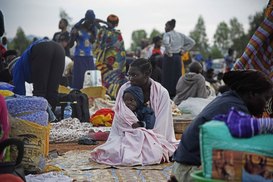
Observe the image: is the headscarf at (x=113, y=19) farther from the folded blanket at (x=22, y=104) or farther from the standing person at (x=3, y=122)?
the standing person at (x=3, y=122)

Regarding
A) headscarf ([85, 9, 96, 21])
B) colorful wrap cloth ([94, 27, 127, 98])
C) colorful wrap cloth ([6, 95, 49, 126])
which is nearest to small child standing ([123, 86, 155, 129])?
colorful wrap cloth ([6, 95, 49, 126])

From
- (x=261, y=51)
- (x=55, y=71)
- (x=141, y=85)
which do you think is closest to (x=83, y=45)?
(x=55, y=71)

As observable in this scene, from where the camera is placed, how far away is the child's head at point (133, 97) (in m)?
5.96

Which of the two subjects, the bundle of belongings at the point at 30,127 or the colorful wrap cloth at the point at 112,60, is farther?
the colorful wrap cloth at the point at 112,60

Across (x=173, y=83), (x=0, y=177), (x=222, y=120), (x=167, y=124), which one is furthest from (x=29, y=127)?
(x=173, y=83)

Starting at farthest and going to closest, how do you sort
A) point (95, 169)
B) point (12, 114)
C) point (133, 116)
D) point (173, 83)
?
point (173, 83) < point (133, 116) < point (95, 169) < point (12, 114)

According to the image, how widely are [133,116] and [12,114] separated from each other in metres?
1.51

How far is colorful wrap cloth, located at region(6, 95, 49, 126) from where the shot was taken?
489 cm

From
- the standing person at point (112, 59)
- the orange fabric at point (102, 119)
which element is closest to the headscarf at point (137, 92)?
the orange fabric at point (102, 119)

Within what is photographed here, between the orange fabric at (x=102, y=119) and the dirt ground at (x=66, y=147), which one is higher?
the orange fabric at (x=102, y=119)

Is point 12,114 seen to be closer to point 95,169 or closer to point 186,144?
point 95,169

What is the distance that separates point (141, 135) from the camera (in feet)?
19.3

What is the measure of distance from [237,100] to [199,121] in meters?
0.28

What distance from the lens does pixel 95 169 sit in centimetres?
→ 547
